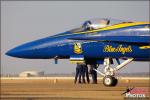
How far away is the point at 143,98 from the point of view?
17.5 meters

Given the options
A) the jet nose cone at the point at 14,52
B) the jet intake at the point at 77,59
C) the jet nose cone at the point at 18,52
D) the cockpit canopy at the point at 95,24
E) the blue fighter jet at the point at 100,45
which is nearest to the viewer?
the blue fighter jet at the point at 100,45

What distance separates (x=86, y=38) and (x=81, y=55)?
2.79ft

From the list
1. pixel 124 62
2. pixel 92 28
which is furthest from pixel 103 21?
pixel 124 62

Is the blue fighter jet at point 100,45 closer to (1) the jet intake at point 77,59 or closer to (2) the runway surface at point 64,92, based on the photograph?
(1) the jet intake at point 77,59

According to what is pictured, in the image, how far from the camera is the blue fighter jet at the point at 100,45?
2366 centimetres

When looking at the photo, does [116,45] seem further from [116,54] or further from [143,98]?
[143,98]

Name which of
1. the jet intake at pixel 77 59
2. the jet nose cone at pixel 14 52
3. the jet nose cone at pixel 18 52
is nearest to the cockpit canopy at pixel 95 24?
the jet intake at pixel 77 59

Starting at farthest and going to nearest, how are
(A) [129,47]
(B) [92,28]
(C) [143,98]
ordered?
1. (B) [92,28]
2. (A) [129,47]
3. (C) [143,98]

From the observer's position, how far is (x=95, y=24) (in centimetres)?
2564

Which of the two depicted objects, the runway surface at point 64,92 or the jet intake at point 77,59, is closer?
the runway surface at point 64,92

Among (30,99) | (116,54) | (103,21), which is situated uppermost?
(103,21)

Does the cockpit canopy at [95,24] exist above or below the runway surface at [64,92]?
above

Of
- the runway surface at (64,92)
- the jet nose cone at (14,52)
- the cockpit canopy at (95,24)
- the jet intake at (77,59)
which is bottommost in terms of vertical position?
the runway surface at (64,92)

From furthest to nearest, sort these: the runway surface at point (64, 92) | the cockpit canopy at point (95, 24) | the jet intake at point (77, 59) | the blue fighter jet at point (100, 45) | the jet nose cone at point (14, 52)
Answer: the jet nose cone at point (14, 52)
the cockpit canopy at point (95, 24)
the jet intake at point (77, 59)
the blue fighter jet at point (100, 45)
the runway surface at point (64, 92)
